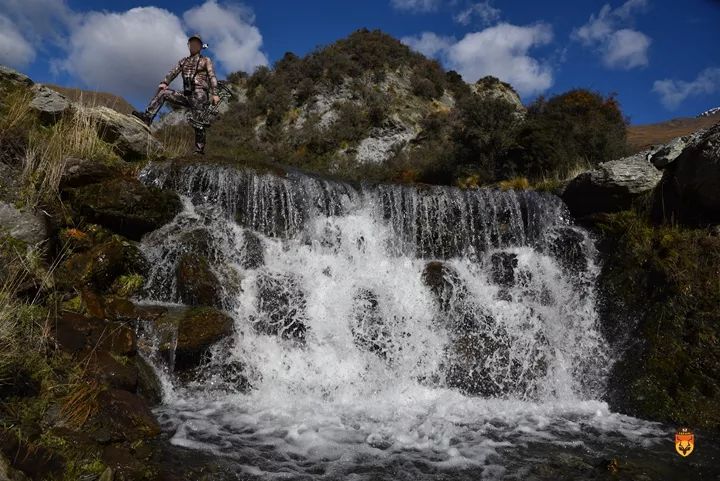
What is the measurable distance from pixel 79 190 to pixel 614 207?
359 inches

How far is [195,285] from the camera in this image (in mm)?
6750

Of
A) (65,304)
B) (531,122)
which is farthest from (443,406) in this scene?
(531,122)

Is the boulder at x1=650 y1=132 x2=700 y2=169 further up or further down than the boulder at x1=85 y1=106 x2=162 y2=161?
further down

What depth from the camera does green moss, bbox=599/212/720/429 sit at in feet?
19.1

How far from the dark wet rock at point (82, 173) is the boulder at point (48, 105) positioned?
5.22 ft

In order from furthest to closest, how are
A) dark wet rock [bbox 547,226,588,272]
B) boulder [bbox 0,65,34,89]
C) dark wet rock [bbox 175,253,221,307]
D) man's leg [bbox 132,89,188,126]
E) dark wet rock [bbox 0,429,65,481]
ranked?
1. man's leg [bbox 132,89,188,126]
2. dark wet rock [bbox 547,226,588,272]
3. boulder [bbox 0,65,34,89]
4. dark wet rock [bbox 175,253,221,307]
5. dark wet rock [bbox 0,429,65,481]

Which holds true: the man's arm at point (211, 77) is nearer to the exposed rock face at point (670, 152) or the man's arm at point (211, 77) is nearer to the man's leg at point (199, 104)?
the man's leg at point (199, 104)

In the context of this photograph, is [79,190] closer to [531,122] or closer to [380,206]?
[380,206]

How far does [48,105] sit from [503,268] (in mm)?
8466

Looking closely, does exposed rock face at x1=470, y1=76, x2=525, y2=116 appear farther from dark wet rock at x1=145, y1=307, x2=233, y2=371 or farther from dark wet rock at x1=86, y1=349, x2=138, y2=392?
dark wet rock at x1=86, y1=349, x2=138, y2=392

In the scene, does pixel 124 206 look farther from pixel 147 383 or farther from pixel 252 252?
pixel 147 383

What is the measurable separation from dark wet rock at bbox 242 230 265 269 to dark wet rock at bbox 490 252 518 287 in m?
4.15

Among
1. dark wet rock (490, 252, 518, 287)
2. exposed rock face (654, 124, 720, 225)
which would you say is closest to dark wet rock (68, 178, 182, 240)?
dark wet rock (490, 252, 518, 287)

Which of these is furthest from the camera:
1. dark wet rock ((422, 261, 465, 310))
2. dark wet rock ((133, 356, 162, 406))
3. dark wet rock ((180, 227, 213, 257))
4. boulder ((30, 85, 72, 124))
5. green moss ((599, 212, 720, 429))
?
boulder ((30, 85, 72, 124))
